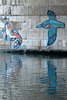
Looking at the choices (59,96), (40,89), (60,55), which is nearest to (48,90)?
(40,89)

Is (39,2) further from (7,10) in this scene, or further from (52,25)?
(7,10)

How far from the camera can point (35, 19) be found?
2348 centimetres

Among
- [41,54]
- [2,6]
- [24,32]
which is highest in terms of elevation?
[2,6]

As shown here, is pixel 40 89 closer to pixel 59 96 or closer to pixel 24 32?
pixel 59 96

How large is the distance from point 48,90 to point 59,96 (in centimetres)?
73

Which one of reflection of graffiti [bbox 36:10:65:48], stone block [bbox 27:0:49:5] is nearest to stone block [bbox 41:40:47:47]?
reflection of graffiti [bbox 36:10:65:48]

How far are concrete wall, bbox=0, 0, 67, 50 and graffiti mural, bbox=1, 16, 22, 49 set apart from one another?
0.28 metres

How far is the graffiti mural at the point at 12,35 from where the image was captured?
2362 centimetres

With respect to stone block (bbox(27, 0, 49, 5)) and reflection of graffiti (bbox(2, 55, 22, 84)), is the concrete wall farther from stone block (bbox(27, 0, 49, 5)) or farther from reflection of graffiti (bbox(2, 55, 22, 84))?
reflection of graffiti (bbox(2, 55, 22, 84))

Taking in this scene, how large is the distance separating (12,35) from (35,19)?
87.0 inches

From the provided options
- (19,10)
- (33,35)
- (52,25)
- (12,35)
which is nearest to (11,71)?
(33,35)

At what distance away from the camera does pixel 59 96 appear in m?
6.36

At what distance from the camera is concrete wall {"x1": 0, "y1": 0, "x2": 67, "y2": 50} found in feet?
76.4

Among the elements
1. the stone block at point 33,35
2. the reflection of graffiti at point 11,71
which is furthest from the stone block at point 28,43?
the reflection of graffiti at point 11,71
